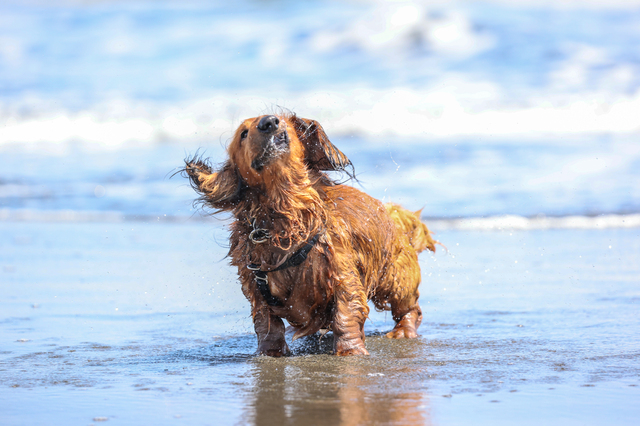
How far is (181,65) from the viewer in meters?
20.2

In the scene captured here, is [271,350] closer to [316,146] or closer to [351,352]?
[351,352]

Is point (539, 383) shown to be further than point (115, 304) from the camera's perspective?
No

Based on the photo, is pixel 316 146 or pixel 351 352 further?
pixel 316 146

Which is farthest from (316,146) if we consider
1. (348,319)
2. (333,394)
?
(333,394)

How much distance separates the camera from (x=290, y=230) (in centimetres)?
402

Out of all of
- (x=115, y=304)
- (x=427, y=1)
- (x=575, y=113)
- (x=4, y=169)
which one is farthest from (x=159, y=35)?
(x=115, y=304)

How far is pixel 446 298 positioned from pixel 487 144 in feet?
25.2

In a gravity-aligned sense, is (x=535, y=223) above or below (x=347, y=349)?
above

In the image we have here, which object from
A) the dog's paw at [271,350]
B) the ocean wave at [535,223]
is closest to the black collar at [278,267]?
the dog's paw at [271,350]

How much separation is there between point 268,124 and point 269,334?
Answer: 1.18 meters

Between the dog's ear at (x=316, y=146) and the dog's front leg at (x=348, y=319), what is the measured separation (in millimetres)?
642

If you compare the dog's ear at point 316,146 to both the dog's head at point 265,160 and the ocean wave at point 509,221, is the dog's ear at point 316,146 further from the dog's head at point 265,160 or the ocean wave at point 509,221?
the ocean wave at point 509,221

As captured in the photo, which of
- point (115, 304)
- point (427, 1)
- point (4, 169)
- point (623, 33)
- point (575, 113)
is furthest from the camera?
point (427, 1)

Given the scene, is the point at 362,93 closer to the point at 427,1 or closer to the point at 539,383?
the point at 427,1
